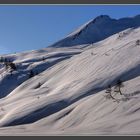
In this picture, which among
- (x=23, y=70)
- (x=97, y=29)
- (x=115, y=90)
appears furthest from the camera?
(x=97, y=29)

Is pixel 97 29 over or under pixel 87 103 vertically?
over

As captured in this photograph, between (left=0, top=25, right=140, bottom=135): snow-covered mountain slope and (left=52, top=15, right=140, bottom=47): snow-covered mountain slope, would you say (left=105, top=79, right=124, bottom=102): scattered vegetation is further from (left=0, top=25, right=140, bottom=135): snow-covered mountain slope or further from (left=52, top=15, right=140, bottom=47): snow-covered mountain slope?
(left=52, top=15, right=140, bottom=47): snow-covered mountain slope

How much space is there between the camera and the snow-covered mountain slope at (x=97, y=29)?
270ft

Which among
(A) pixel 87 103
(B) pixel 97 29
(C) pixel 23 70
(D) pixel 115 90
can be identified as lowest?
(A) pixel 87 103

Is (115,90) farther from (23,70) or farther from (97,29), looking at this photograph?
(97,29)

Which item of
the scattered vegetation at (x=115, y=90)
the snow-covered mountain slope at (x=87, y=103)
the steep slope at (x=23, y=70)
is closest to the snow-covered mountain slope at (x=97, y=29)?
the steep slope at (x=23, y=70)

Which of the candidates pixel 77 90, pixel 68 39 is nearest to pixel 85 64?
pixel 77 90

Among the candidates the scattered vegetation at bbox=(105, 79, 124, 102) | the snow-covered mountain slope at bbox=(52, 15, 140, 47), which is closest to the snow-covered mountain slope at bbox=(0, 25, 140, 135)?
the scattered vegetation at bbox=(105, 79, 124, 102)

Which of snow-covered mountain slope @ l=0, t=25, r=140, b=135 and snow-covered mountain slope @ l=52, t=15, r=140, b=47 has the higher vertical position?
snow-covered mountain slope @ l=52, t=15, r=140, b=47

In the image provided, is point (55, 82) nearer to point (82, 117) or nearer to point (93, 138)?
point (82, 117)

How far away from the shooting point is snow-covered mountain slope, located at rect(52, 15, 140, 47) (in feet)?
270

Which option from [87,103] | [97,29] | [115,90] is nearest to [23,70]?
[87,103]

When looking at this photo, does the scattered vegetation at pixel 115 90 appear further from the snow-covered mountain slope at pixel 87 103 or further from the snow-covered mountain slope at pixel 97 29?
the snow-covered mountain slope at pixel 97 29

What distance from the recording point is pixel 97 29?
86.9 meters
